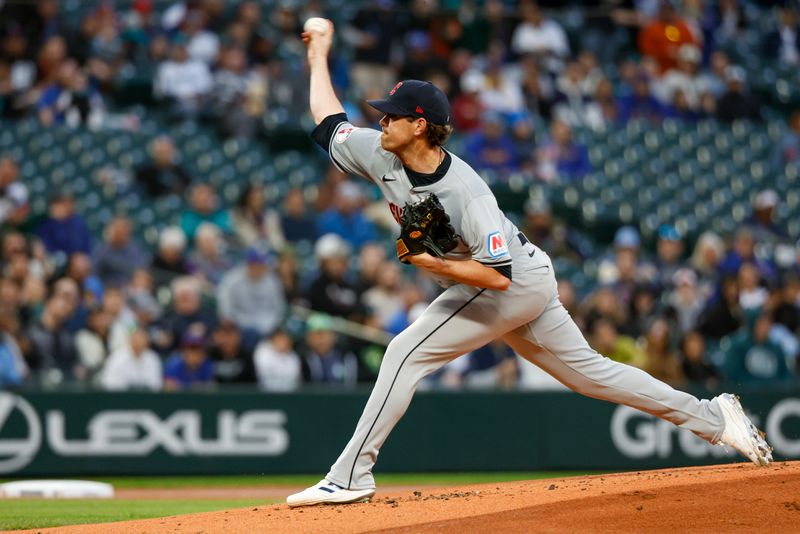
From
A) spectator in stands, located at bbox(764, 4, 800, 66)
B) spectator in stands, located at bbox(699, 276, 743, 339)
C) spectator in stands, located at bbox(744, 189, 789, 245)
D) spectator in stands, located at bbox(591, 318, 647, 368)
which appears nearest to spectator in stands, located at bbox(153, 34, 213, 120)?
spectator in stands, located at bbox(591, 318, 647, 368)

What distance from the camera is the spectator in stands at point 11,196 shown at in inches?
472

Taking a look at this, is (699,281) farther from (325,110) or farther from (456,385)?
(325,110)

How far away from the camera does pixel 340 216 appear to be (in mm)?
12914

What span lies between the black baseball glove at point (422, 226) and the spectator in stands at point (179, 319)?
5.72 m

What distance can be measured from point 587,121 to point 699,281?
357cm

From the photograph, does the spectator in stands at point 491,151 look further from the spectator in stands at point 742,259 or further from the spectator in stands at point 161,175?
the spectator in stands at point 161,175

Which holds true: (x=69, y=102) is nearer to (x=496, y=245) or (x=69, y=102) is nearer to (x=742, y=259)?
(x=742, y=259)

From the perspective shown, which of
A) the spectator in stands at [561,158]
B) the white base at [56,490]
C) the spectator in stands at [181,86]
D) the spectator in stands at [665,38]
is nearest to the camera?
the white base at [56,490]

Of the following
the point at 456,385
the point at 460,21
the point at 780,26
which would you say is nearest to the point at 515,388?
the point at 456,385

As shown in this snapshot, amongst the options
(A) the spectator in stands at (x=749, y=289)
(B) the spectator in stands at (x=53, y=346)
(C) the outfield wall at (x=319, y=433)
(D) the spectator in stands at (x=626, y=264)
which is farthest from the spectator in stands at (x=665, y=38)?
(B) the spectator in stands at (x=53, y=346)

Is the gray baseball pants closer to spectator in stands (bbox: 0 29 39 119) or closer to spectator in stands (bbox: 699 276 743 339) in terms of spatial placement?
spectator in stands (bbox: 699 276 743 339)

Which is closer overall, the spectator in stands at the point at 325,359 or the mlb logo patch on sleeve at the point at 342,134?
the mlb logo patch on sleeve at the point at 342,134

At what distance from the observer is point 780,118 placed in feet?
55.5

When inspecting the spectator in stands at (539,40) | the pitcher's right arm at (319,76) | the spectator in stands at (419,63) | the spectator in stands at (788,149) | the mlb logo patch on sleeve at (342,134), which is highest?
the spectator in stands at (539,40)
